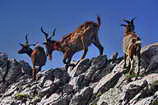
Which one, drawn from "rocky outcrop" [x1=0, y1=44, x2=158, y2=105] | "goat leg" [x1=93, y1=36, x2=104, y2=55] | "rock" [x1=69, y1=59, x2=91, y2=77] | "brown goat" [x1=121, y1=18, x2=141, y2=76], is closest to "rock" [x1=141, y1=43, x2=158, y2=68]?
"rocky outcrop" [x1=0, y1=44, x2=158, y2=105]

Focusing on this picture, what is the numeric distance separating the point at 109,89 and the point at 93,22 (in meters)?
9.73

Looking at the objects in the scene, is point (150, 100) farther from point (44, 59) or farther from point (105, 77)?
point (44, 59)

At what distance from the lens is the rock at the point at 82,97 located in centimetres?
2864

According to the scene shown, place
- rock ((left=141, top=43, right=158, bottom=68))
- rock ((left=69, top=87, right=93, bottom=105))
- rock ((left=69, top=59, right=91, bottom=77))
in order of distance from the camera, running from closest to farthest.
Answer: rock ((left=69, top=87, right=93, bottom=105)), rock ((left=141, top=43, right=158, bottom=68)), rock ((left=69, top=59, right=91, bottom=77))

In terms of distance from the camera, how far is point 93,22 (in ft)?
122

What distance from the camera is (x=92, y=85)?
30266 mm

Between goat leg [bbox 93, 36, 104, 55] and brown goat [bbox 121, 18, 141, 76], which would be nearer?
brown goat [bbox 121, 18, 141, 76]

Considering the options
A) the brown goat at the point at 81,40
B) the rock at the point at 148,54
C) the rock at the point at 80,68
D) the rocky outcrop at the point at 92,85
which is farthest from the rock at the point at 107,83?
the brown goat at the point at 81,40

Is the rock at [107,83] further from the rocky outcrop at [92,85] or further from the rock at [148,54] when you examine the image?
the rock at [148,54]

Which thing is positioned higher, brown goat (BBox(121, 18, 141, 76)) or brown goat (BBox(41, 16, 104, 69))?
brown goat (BBox(41, 16, 104, 69))

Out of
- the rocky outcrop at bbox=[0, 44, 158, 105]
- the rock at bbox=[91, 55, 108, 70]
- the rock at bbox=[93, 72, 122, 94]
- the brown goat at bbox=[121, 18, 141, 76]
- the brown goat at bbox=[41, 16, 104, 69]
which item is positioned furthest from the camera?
the brown goat at bbox=[41, 16, 104, 69]

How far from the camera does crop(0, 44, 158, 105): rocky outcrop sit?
1008 inches

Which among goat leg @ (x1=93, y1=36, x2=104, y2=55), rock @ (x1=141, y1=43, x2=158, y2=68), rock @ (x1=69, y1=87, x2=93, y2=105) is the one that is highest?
goat leg @ (x1=93, y1=36, x2=104, y2=55)

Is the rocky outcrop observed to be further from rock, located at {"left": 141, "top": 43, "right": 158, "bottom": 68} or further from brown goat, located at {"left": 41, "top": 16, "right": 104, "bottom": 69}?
brown goat, located at {"left": 41, "top": 16, "right": 104, "bottom": 69}
